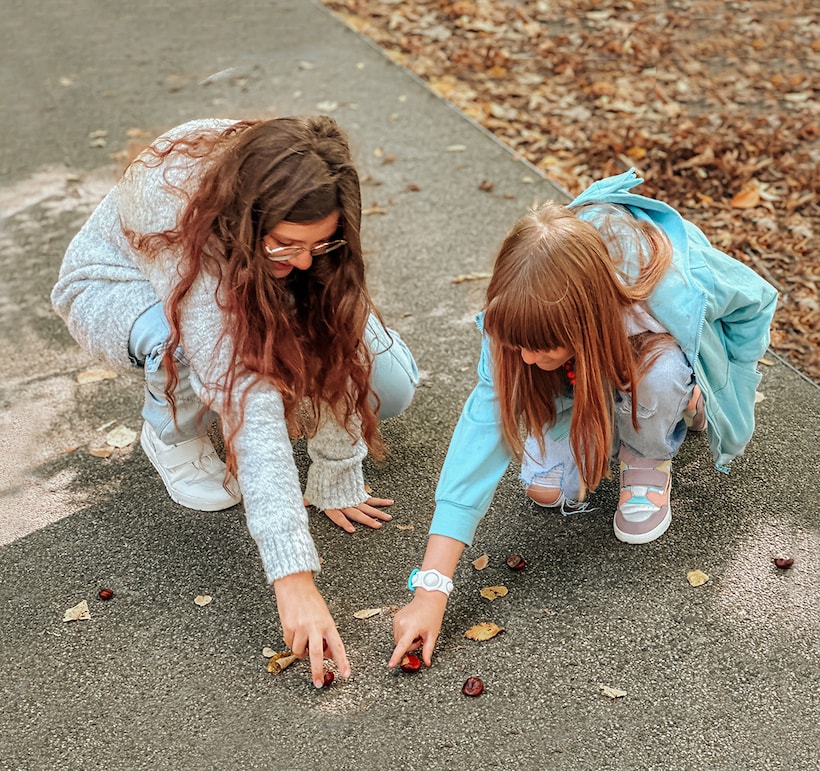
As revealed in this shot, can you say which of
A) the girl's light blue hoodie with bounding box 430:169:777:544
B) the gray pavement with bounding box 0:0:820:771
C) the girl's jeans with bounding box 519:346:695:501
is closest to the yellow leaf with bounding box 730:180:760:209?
the gray pavement with bounding box 0:0:820:771

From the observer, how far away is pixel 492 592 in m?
2.35

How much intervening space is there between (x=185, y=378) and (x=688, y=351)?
3.87ft

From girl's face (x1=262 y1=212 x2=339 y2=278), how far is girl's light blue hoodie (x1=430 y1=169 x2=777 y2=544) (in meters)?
0.42

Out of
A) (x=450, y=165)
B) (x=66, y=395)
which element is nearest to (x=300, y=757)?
(x=66, y=395)

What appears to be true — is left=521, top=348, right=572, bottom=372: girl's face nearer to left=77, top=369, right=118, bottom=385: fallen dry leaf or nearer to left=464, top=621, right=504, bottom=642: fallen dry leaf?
left=464, top=621, right=504, bottom=642: fallen dry leaf

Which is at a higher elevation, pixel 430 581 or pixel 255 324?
pixel 255 324

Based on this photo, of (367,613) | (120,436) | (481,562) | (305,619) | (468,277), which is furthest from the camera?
(468,277)

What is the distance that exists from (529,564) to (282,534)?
715mm

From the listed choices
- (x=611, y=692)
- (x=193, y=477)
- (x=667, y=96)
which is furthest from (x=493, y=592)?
(x=667, y=96)

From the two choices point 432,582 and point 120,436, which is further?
point 120,436

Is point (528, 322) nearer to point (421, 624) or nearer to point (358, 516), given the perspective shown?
point (421, 624)

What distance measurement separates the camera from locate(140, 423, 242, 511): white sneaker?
8.58ft

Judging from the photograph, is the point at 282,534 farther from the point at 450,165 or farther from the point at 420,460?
the point at 450,165

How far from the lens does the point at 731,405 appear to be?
244 cm
